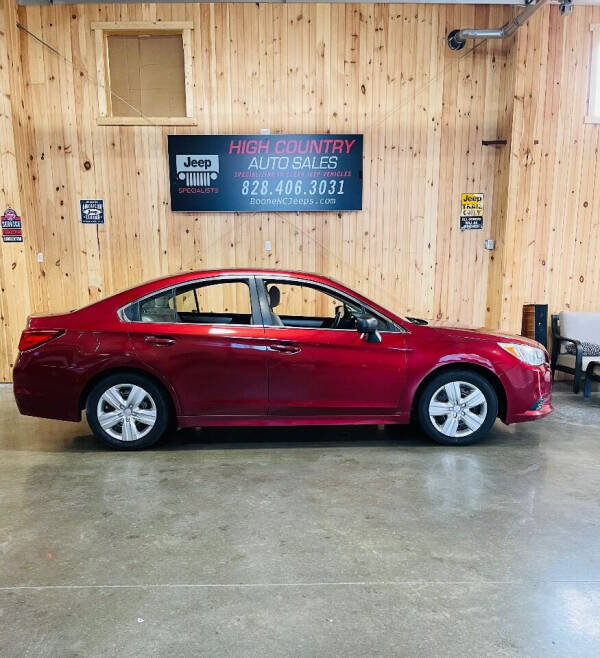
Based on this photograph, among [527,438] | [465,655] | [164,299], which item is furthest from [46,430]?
[527,438]

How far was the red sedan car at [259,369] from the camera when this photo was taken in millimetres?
3961

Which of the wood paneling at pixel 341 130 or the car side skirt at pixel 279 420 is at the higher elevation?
the wood paneling at pixel 341 130

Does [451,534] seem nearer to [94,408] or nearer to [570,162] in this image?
[94,408]

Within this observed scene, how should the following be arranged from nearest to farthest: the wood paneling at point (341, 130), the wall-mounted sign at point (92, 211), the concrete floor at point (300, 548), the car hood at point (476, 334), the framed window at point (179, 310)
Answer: the concrete floor at point (300, 548) < the framed window at point (179, 310) < the car hood at point (476, 334) < the wood paneling at point (341, 130) < the wall-mounted sign at point (92, 211)

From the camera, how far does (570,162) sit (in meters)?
6.45

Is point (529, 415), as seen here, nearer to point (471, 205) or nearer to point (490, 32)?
point (471, 205)

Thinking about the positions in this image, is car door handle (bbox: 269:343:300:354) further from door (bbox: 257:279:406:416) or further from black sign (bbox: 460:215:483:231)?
black sign (bbox: 460:215:483:231)

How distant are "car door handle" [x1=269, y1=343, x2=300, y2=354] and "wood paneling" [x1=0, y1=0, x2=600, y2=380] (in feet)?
9.04

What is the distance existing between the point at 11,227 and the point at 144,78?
2.45 m

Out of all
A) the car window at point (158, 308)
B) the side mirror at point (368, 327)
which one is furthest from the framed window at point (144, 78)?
the side mirror at point (368, 327)

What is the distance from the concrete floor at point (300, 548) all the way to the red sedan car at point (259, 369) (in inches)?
12.1

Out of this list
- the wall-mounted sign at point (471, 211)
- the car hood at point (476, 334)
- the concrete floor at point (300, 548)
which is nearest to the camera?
the concrete floor at point (300, 548)

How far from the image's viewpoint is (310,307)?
6656mm

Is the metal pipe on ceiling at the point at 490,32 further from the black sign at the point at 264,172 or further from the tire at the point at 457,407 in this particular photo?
the tire at the point at 457,407
